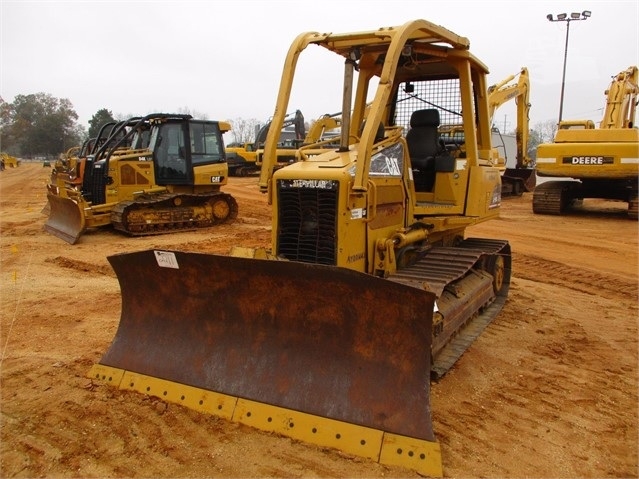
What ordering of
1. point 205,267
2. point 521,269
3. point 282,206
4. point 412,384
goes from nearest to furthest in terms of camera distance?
1. point 412,384
2. point 205,267
3. point 282,206
4. point 521,269

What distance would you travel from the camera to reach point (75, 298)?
6609 millimetres

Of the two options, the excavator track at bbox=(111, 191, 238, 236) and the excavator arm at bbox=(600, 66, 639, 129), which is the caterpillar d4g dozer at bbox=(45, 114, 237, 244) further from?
the excavator arm at bbox=(600, 66, 639, 129)

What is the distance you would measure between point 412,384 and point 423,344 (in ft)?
0.85

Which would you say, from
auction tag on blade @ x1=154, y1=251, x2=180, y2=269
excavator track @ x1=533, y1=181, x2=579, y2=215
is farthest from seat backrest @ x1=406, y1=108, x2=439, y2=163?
excavator track @ x1=533, y1=181, x2=579, y2=215

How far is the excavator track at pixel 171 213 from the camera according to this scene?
11188 mm

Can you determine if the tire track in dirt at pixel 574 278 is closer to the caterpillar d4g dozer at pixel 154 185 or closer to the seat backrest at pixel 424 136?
the seat backrest at pixel 424 136

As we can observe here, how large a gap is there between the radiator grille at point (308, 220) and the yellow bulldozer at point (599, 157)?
436 inches

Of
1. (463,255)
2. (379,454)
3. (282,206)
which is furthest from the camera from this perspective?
(463,255)

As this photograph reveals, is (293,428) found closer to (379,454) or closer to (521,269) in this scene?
Answer: (379,454)

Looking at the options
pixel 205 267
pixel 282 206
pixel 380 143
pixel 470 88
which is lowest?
pixel 205 267

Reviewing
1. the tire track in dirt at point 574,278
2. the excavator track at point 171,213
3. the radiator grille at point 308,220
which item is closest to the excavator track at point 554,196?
the tire track in dirt at point 574,278

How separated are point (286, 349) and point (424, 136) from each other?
3060mm

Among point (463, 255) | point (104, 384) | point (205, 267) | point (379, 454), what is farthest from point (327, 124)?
point (379, 454)

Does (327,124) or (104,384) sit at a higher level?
(327,124)
